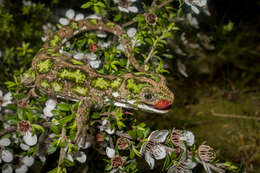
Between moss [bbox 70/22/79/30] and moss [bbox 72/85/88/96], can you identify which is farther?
moss [bbox 70/22/79/30]

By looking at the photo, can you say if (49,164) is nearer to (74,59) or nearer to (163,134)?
(74,59)

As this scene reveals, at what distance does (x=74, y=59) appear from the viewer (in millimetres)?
1946

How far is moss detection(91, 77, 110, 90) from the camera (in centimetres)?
179

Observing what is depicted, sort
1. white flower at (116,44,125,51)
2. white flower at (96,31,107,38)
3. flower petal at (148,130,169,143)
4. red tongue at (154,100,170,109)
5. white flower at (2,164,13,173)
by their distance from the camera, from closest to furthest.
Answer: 1. flower petal at (148,130,169,143)
2. red tongue at (154,100,170,109)
3. white flower at (2,164,13,173)
4. white flower at (116,44,125,51)
5. white flower at (96,31,107,38)

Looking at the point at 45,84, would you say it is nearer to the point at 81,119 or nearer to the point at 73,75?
the point at 73,75

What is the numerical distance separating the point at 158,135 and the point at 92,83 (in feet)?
2.47

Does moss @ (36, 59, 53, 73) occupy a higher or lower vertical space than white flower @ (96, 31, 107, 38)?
lower

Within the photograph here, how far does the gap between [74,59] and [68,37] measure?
0.43 meters

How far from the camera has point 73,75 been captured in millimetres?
1864

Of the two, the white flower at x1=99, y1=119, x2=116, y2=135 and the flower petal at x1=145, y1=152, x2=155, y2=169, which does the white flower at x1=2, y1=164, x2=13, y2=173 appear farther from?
the flower petal at x1=145, y1=152, x2=155, y2=169

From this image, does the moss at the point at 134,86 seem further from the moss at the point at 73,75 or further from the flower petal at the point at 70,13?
the flower petal at the point at 70,13

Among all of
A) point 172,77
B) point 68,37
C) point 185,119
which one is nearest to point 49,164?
point 68,37

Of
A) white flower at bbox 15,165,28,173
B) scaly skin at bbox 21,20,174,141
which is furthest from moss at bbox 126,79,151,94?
white flower at bbox 15,165,28,173

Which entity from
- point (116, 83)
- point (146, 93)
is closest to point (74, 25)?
point (116, 83)
